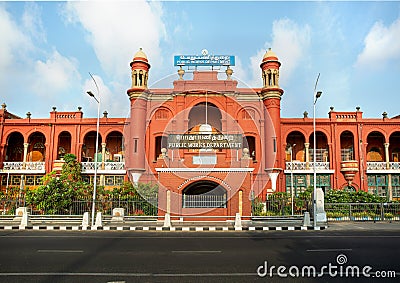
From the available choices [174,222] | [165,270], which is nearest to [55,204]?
[174,222]

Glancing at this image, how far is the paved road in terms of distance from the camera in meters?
7.24

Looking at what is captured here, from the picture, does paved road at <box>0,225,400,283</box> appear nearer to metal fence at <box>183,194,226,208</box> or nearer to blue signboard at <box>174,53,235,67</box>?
metal fence at <box>183,194,226,208</box>

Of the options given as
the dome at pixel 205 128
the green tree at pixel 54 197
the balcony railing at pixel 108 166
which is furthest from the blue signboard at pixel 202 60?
the green tree at pixel 54 197

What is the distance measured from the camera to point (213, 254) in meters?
9.93

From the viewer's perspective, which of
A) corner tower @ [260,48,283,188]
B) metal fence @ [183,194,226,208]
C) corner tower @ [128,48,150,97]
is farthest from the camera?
corner tower @ [128,48,150,97]

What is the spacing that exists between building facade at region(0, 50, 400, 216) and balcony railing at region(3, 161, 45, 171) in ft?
0.27

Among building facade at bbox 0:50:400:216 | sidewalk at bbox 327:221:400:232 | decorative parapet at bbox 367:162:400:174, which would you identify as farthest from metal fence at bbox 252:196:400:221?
decorative parapet at bbox 367:162:400:174

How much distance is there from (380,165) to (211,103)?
1668 cm

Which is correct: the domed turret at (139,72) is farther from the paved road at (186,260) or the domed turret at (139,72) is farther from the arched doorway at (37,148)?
the paved road at (186,260)

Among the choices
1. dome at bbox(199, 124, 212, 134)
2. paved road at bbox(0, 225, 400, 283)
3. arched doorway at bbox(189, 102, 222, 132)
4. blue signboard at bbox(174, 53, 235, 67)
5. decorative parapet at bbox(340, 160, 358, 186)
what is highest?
blue signboard at bbox(174, 53, 235, 67)

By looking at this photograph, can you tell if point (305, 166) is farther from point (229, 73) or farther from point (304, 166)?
point (229, 73)

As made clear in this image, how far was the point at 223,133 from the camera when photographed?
28.2m

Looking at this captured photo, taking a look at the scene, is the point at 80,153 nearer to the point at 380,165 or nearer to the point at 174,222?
the point at 174,222

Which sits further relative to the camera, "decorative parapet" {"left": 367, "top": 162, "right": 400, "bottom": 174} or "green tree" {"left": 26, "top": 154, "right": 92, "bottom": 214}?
"decorative parapet" {"left": 367, "top": 162, "right": 400, "bottom": 174}
